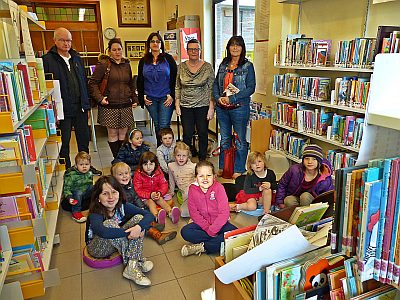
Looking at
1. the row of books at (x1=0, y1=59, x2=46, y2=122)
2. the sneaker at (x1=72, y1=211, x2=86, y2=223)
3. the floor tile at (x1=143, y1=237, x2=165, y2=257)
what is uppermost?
the row of books at (x1=0, y1=59, x2=46, y2=122)

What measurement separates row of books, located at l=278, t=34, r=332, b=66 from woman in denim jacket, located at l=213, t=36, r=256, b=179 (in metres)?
0.44

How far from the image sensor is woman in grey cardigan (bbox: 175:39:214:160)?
3.60 metres

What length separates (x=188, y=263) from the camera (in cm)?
221

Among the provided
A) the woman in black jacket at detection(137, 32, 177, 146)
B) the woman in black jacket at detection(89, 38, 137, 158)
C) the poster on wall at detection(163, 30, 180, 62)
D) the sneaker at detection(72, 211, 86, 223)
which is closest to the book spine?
the sneaker at detection(72, 211, 86, 223)

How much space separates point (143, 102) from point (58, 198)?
1.62 meters

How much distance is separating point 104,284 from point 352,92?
2400 mm

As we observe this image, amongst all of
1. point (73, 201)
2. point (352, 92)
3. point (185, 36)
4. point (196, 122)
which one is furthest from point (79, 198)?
point (185, 36)

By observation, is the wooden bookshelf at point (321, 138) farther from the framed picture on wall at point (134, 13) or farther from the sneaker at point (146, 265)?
the framed picture on wall at point (134, 13)

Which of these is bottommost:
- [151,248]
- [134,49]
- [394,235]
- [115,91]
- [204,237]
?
[151,248]

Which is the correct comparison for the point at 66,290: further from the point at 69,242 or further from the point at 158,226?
the point at 158,226

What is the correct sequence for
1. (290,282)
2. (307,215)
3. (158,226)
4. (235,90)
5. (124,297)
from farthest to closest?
(235,90)
(158,226)
(124,297)
(307,215)
(290,282)

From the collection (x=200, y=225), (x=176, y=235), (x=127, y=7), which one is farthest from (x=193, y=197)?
(x=127, y=7)

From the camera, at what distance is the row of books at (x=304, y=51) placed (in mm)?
3098

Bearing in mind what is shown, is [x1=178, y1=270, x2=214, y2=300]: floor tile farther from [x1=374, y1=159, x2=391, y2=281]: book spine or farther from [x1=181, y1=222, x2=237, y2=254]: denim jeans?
[x1=374, y1=159, x2=391, y2=281]: book spine
